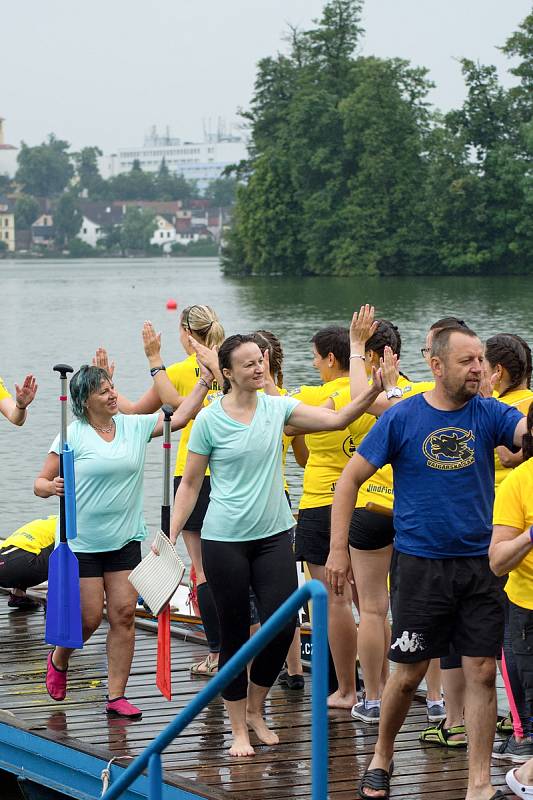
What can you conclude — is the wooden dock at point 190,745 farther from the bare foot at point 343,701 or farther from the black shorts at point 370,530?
the black shorts at point 370,530

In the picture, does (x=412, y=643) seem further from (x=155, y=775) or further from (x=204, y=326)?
(x=204, y=326)

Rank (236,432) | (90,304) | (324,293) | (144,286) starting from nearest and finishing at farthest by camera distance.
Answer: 1. (236,432)
2. (324,293)
3. (90,304)
4. (144,286)

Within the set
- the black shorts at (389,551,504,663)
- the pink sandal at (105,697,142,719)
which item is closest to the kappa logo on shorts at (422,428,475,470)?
the black shorts at (389,551,504,663)

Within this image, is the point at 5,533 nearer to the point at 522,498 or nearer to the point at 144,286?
the point at 522,498

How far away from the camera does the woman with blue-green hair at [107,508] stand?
7230 mm

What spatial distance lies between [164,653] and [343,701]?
97 centimetres

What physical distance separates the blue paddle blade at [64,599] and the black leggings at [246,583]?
34.2 inches

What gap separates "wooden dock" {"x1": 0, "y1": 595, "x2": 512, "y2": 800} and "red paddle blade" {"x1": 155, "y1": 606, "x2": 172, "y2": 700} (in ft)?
0.79

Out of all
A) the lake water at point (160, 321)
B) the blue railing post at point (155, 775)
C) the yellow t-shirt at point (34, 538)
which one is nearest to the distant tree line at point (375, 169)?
the lake water at point (160, 321)

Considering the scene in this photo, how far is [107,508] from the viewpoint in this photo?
7.23 meters

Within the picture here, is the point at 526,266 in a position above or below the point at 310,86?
below

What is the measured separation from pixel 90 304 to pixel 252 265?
2567cm

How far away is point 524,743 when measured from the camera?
6.55m

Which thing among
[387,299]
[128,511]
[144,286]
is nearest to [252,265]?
[144,286]
